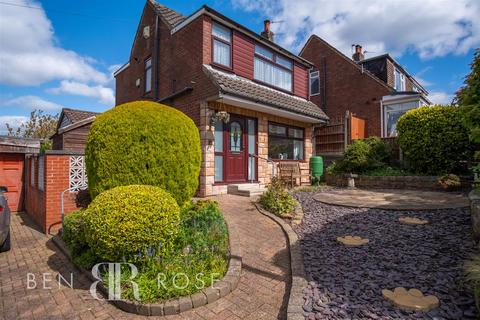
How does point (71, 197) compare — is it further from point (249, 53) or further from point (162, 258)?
point (249, 53)

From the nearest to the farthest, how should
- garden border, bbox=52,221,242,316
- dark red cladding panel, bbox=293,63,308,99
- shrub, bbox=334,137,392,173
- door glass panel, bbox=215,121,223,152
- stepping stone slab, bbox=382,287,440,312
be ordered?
stepping stone slab, bbox=382,287,440,312, garden border, bbox=52,221,242,316, door glass panel, bbox=215,121,223,152, shrub, bbox=334,137,392,173, dark red cladding panel, bbox=293,63,308,99

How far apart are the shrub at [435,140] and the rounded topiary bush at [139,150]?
7.91m

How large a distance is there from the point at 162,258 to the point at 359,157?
28.4 ft

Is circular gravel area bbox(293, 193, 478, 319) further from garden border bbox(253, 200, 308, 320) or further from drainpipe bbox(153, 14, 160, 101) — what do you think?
drainpipe bbox(153, 14, 160, 101)

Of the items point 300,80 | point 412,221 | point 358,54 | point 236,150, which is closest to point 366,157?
point 300,80

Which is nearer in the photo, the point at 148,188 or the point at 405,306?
the point at 405,306

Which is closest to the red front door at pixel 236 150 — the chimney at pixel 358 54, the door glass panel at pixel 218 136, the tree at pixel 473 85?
the door glass panel at pixel 218 136

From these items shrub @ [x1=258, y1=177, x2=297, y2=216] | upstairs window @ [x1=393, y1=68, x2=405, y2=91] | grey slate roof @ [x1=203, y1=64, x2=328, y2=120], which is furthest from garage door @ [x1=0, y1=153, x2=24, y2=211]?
upstairs window @ [x1=393, y1=68, x2=405, y2=91]

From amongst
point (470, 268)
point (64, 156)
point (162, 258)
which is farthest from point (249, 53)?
point (470, 268)

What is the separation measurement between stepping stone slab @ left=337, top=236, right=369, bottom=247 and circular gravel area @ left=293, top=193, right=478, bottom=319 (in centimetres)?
10

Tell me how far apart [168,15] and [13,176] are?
824cm

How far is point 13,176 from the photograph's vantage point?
8.62 metres

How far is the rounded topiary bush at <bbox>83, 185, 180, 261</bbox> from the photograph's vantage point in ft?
10.3

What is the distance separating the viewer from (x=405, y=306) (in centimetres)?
236
